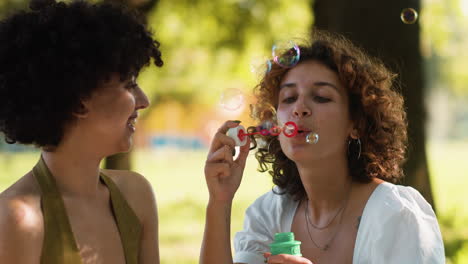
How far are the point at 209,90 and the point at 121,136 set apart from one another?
584 inches

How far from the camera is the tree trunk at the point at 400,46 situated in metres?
3.83

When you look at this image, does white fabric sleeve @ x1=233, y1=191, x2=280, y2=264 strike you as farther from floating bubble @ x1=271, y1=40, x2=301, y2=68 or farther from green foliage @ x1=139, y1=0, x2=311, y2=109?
green foliage @ x1=139, y1=0, x2=311, y2=109

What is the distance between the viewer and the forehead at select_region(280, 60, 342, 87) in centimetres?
241

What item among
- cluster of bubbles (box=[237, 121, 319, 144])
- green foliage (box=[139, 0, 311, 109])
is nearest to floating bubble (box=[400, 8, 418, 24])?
cluster of bubbles (box=[237, 121, 319, 144])

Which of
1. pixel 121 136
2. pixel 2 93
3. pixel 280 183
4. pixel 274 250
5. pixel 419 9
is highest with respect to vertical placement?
pixel 419 9

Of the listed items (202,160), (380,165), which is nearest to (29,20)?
(380,165)

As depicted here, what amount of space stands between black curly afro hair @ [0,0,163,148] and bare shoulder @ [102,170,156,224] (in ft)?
1.17

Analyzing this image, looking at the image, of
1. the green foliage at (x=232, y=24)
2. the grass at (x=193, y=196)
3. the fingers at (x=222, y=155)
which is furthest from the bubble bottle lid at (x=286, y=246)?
the green foliage at (x=232, y=24)

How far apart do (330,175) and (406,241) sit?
448 mm

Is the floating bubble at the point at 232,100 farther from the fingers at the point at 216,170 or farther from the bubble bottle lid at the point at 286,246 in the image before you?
the bubble bottle lid at the point at 286,246

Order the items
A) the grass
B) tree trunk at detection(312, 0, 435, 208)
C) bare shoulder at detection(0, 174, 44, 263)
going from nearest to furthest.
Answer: bare shoulder at detection(0, 174, 44, 263)
tree trunk at detection(312, 0, 435, 208)
the grass

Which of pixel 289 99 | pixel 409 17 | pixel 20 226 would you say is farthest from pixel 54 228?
pixel 409 17

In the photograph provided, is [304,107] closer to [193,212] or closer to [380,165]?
[380,165]

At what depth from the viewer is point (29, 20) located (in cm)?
190
